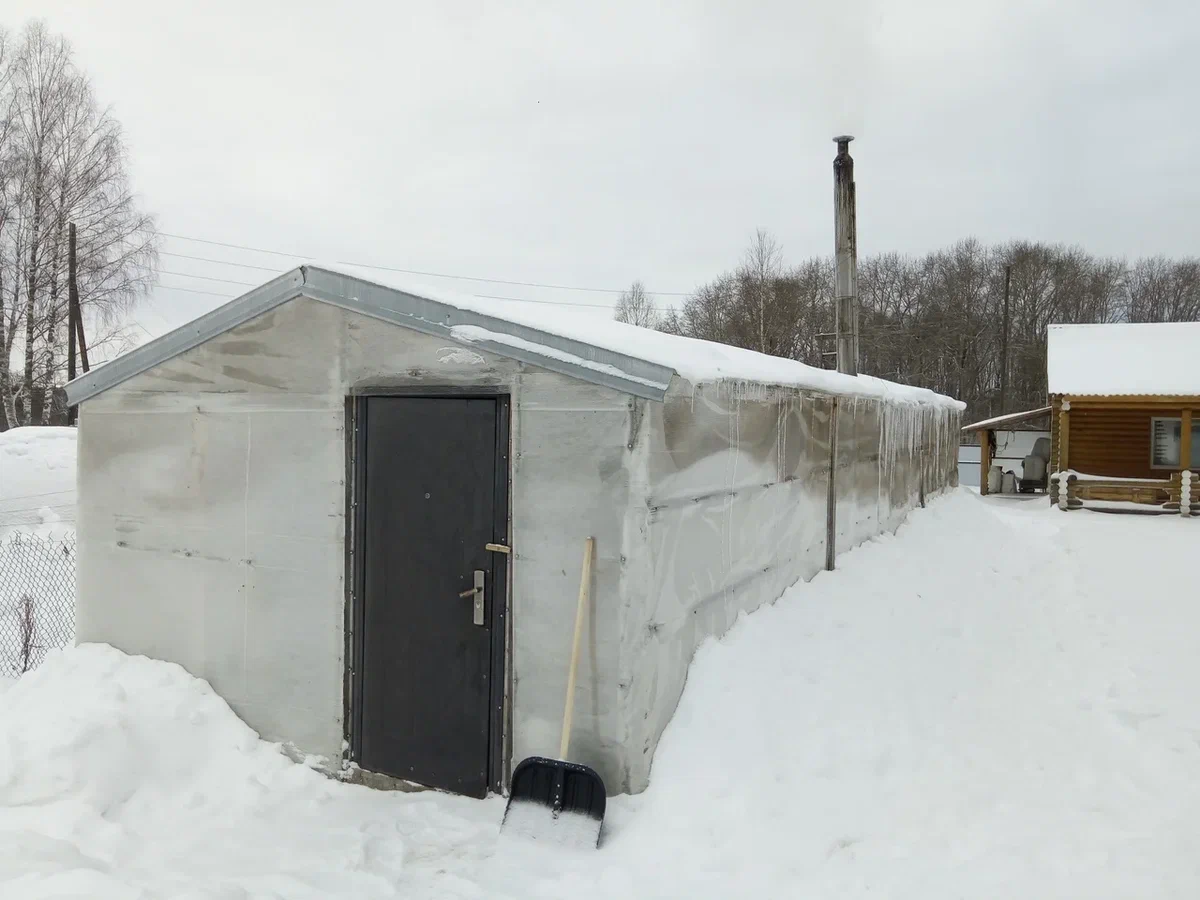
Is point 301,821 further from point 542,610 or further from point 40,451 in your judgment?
point 40,451

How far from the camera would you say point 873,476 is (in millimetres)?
9703

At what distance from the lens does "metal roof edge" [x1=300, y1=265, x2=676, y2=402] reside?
3977 mm

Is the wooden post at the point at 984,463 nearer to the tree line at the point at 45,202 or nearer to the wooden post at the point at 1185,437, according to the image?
the wooden post at the point at 1185,437

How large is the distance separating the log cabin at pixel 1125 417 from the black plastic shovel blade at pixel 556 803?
52.7 ft

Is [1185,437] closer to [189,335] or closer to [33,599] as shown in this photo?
[189,335]

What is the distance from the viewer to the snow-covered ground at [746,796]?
356cm

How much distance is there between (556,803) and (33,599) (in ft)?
27.4

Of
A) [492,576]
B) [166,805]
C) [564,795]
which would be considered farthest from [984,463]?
[166,805]

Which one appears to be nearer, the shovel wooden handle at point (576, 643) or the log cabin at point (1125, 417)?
the shovel wooden handle at point (576, 643)

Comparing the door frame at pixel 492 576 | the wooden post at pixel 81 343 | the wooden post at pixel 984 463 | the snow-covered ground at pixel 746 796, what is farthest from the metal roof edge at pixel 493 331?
the wooden post at pixel 984 463

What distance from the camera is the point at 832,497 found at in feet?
25.8

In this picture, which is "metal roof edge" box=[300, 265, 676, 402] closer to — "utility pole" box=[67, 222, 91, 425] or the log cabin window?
"utility pole" box=[67, 222, 91, 425]

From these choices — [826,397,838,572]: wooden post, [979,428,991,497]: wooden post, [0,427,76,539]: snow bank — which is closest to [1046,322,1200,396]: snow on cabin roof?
[979,428,991,497]: wooden post

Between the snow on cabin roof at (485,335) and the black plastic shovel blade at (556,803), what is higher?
the snow on cabin roof at (485,335)
